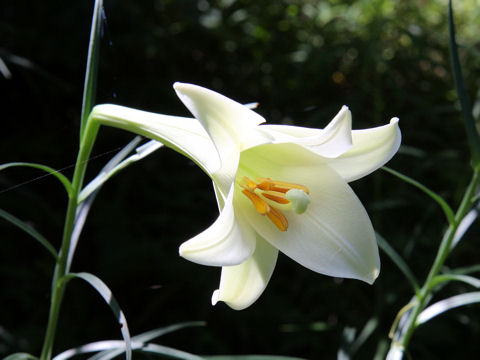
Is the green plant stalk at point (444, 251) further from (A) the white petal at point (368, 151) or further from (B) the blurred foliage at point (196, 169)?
(B) the blurred foliage at point (196, 169)

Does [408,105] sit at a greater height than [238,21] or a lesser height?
lesser

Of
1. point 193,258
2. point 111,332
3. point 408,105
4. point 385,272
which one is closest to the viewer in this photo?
point 193,258

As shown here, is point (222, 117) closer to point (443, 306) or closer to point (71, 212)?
point (71, 212)

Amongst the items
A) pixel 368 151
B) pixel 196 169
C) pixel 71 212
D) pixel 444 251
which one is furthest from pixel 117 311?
pixel 196 169

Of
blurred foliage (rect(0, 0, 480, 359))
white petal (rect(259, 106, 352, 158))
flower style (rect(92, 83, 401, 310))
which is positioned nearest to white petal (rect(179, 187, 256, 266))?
flower style (rect(92, 83, 401, 310))

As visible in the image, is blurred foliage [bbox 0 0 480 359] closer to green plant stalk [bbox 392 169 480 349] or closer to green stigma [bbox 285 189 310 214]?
green plant stalk [bbox 392 169 480 349]

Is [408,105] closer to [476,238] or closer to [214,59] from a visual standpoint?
[476,238]

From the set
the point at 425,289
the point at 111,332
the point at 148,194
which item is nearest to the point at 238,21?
the point at 148,194
